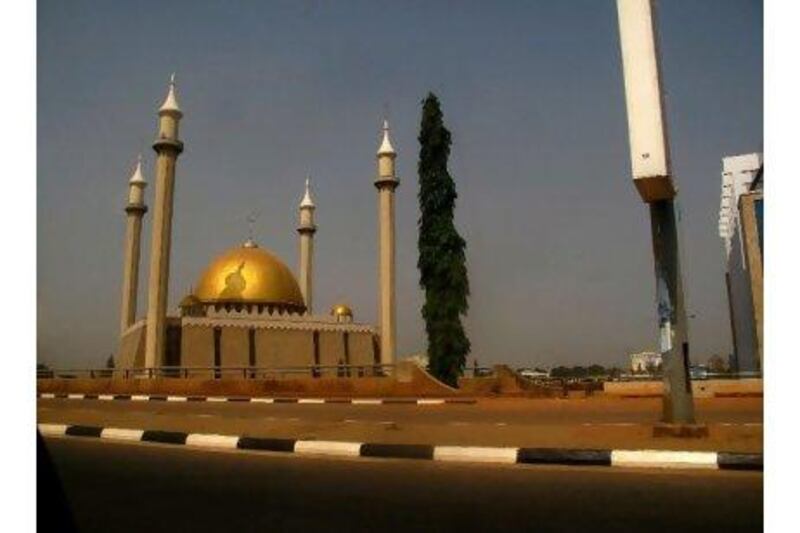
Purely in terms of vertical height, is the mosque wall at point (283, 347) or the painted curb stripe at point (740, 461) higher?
the painted curb stripe at point (740, 461)

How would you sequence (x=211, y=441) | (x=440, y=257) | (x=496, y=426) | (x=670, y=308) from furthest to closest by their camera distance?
(x=440, y=257) < (x=496, y=426) < (x=211, y=441) < (x=670, y=308)

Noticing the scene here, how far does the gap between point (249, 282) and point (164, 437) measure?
1441 inches

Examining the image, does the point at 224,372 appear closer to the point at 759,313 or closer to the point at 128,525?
the point at 759,313

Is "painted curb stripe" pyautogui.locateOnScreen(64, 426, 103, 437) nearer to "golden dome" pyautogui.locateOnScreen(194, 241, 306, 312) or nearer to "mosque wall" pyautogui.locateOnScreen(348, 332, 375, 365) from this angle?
"golden dome" pyautogui.locateOnScreen(194, 241, 306, 312)

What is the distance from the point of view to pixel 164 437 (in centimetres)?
809

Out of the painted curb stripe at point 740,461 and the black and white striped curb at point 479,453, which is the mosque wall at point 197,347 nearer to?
the black and white striped curb at point 479,453

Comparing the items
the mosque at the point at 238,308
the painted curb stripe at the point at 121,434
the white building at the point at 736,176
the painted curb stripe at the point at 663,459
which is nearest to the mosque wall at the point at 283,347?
the mosque at the point at 238,308

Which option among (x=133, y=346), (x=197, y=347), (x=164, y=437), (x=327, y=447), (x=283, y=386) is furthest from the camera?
(x=197, y=347)

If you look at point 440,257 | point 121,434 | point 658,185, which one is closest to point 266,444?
point 121,434

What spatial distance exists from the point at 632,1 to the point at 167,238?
29.1m

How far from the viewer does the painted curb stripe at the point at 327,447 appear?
6.64m

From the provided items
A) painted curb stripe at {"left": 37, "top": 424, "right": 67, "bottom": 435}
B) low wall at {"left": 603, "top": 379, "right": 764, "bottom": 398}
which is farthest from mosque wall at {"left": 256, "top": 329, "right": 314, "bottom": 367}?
painted curb stripe at {"left": 37, "top": 424, "right": 67, "bottom": 435}

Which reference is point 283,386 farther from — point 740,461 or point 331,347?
point 331,347

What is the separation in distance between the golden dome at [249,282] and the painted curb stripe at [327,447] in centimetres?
3726
